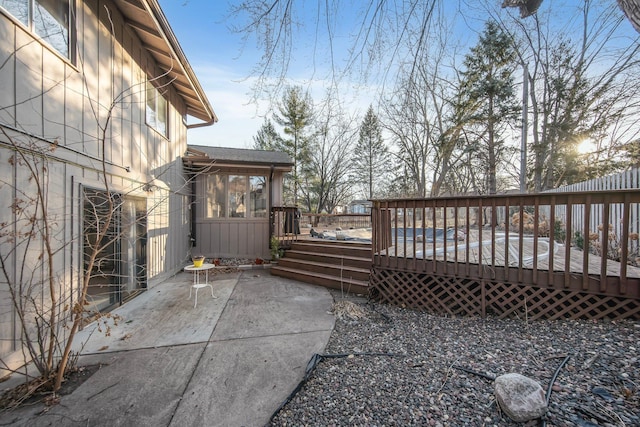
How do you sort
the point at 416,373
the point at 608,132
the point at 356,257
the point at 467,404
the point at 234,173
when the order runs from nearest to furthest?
1. the point at 467,404
2. the point at 416,373
3. the point at 356,257
4. the point at 234,173
5. the point at 608,132

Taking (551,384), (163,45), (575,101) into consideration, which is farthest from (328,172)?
(551,384)

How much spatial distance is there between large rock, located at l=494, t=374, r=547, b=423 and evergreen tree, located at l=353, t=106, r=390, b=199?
814 inches

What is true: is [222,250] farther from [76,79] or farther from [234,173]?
[76,79]

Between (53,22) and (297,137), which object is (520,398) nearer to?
(53,22)

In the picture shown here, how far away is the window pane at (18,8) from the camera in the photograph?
93.5 inches

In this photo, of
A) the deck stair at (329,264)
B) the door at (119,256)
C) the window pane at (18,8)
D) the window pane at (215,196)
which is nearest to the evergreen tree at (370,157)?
the window pane at (215,196)

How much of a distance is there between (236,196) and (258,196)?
0.64m

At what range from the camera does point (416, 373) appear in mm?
2289

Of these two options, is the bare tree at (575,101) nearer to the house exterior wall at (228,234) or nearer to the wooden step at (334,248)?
the wooden step at (334,248)

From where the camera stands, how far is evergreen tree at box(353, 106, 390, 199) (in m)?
21.5

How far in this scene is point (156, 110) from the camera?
550cm

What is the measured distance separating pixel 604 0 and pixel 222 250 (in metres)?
8.80

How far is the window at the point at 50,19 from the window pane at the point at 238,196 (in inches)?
183

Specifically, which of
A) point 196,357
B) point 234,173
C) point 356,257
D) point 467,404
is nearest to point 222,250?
point 234,173
